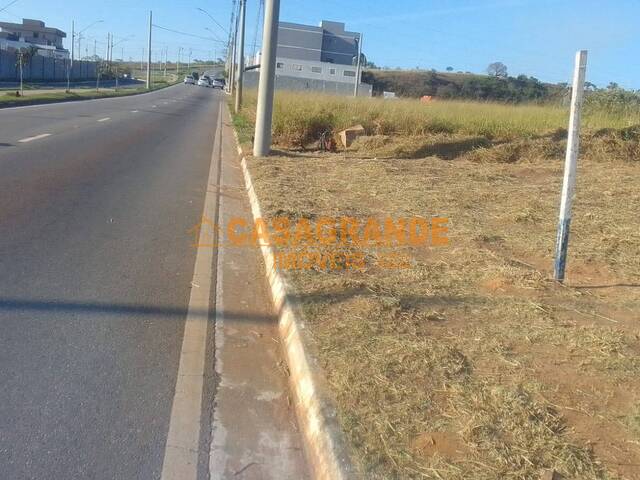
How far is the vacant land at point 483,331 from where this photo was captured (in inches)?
117

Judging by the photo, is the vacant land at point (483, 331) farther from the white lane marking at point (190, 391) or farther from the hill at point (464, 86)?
the hill at point (464, 86)

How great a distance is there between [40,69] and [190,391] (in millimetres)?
72700

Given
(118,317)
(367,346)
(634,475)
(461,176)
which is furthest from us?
(461,176)

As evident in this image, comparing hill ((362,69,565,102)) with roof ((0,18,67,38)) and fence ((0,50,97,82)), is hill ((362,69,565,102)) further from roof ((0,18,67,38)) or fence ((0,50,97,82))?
roof ((0,18,67,38))

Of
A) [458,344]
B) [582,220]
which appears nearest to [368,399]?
[458,344]

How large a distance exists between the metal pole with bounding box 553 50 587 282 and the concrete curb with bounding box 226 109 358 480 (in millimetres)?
2174

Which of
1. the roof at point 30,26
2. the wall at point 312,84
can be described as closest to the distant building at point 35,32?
A: the roof at point 30,26

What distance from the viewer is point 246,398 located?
146 inches

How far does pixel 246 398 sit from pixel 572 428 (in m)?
1.73

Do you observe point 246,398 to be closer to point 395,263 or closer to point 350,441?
point 350,441

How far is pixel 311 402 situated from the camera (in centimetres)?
344

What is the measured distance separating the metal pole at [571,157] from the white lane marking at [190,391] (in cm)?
282

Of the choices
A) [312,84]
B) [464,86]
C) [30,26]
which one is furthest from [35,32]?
[464,86]

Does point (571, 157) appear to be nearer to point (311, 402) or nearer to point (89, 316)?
point (311, 402)
